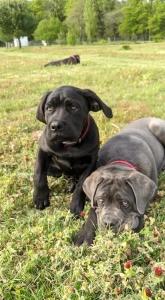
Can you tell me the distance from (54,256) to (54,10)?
9312 cm

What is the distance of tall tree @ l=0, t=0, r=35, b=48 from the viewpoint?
2498 inches

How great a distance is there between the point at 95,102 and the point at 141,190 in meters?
1.83

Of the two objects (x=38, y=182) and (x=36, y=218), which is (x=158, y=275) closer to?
(x=36, y=218)

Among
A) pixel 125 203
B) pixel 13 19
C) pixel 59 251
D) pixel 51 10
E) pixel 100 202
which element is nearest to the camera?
pixel 59 251

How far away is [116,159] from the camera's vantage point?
605cm

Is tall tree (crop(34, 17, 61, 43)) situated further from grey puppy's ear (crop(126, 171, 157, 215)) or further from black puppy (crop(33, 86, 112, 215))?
grey puppy's ear (crop(126, 171, 157, 215))

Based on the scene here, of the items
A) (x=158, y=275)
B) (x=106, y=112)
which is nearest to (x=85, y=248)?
(x=158, y=275)

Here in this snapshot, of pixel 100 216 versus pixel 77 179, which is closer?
pixel 100 216

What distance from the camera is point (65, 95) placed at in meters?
6.05

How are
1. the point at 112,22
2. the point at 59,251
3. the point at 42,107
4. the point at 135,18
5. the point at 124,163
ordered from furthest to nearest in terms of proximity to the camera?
the point at 112,22
the point at 135,18
the point at 42,107
the point at 124,163
the point at 59,251

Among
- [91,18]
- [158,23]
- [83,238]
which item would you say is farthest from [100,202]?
[158,23]

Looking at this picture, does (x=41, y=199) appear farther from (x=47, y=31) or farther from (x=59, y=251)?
(x=47, y=31)

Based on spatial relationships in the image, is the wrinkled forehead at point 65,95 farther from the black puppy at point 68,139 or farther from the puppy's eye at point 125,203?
the puppy's eye at point 125,203

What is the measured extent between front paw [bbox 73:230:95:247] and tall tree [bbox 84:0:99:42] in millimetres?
71791
